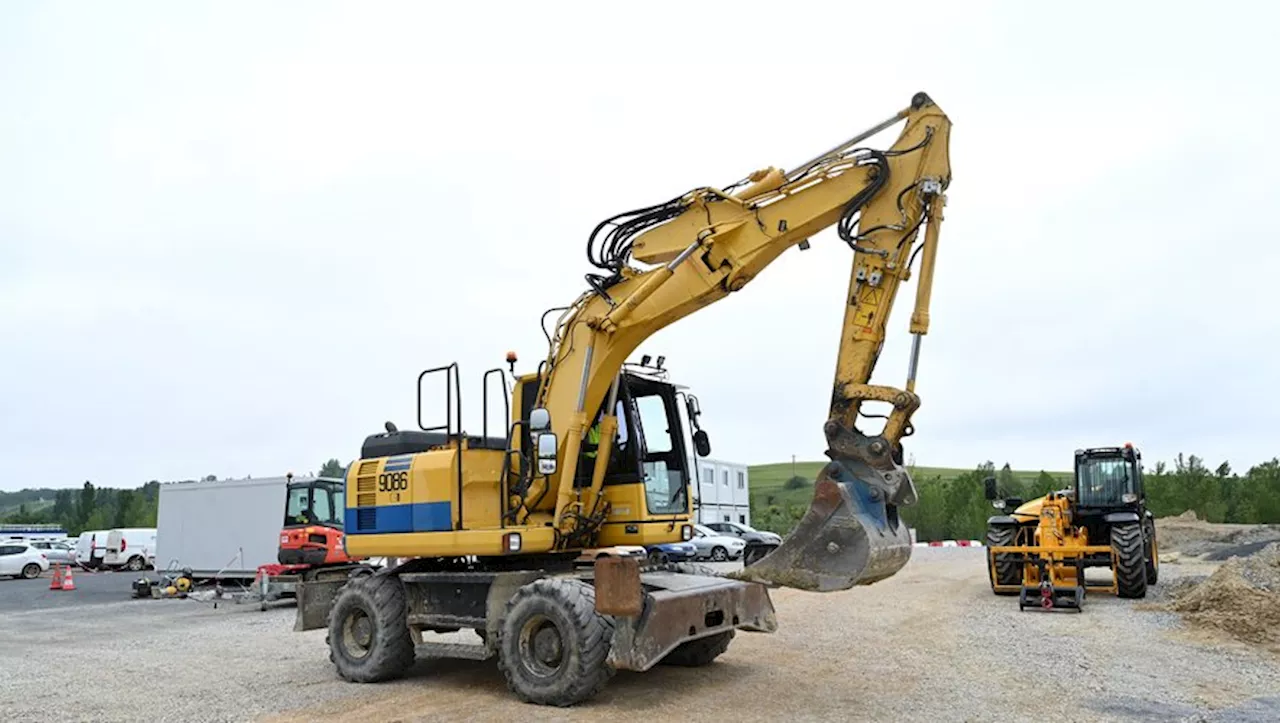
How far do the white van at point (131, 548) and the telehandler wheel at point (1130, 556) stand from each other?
1295 inches

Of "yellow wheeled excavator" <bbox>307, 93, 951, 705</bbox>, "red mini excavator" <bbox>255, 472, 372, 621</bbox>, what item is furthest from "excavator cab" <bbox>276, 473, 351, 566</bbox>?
"yellow wheeled excavator" <bbox>307, 93, 951, 705</bbox>

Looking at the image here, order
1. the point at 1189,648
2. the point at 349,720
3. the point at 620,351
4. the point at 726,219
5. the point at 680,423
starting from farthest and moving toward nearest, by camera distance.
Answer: the point at 1189,648, the point at 680,423, the point at 620,351, the point at 726,219, the point at 349,720

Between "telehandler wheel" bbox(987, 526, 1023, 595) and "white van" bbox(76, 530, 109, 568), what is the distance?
34.5m

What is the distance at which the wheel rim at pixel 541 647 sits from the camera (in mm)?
8500

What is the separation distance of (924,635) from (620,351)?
6058 millimetres

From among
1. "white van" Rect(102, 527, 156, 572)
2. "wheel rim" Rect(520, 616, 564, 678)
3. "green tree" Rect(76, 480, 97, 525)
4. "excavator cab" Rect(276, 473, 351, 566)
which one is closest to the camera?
"wheel rim" Rect(520, 616, 564, 678)

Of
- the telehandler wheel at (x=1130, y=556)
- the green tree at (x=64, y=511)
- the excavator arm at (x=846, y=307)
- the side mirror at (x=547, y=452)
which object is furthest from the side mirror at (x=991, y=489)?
the green tree at (x=64, y=511)

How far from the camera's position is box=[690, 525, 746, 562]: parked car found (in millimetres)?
30688

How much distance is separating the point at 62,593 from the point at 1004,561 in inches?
907

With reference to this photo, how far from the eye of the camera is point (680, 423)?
1032 cm

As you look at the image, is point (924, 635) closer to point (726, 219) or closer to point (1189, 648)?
point (1189, 648)

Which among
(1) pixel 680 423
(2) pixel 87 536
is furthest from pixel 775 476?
(1) pixel 680 423

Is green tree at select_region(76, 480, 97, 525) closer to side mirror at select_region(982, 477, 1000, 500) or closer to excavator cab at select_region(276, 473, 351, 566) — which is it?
excavator cab at select_region(276, 473, 351, 566)

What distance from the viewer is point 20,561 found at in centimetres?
3453
